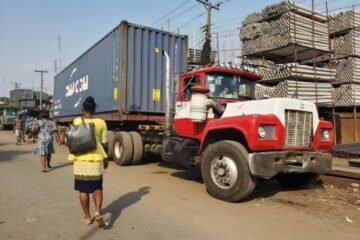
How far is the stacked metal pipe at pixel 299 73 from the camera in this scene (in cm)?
1421

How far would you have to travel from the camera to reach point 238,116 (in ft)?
24.0

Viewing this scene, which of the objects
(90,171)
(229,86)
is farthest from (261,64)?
(90,171)

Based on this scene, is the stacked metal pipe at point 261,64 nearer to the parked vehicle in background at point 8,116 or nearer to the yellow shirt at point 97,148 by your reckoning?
the yellow shirt at point 97,148

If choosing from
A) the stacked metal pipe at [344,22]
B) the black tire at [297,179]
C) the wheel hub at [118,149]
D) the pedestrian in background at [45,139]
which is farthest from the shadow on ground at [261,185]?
the stacked metal pipe at [344,22]

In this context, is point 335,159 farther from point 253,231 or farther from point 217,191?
point 253,231

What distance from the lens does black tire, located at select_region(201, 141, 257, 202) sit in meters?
7.00

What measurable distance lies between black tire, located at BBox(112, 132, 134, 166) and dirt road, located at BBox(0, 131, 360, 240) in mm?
2293

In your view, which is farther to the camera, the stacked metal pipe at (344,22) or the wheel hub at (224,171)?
the stacked metal pipe at (344,22)

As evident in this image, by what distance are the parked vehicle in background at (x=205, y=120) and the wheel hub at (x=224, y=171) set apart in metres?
0.02

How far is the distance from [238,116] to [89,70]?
9802 millimetres

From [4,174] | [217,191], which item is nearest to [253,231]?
[217,191]

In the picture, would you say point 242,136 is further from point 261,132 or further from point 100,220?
point 100,220

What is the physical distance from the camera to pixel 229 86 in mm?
8789

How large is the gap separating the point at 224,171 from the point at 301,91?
802 cm
